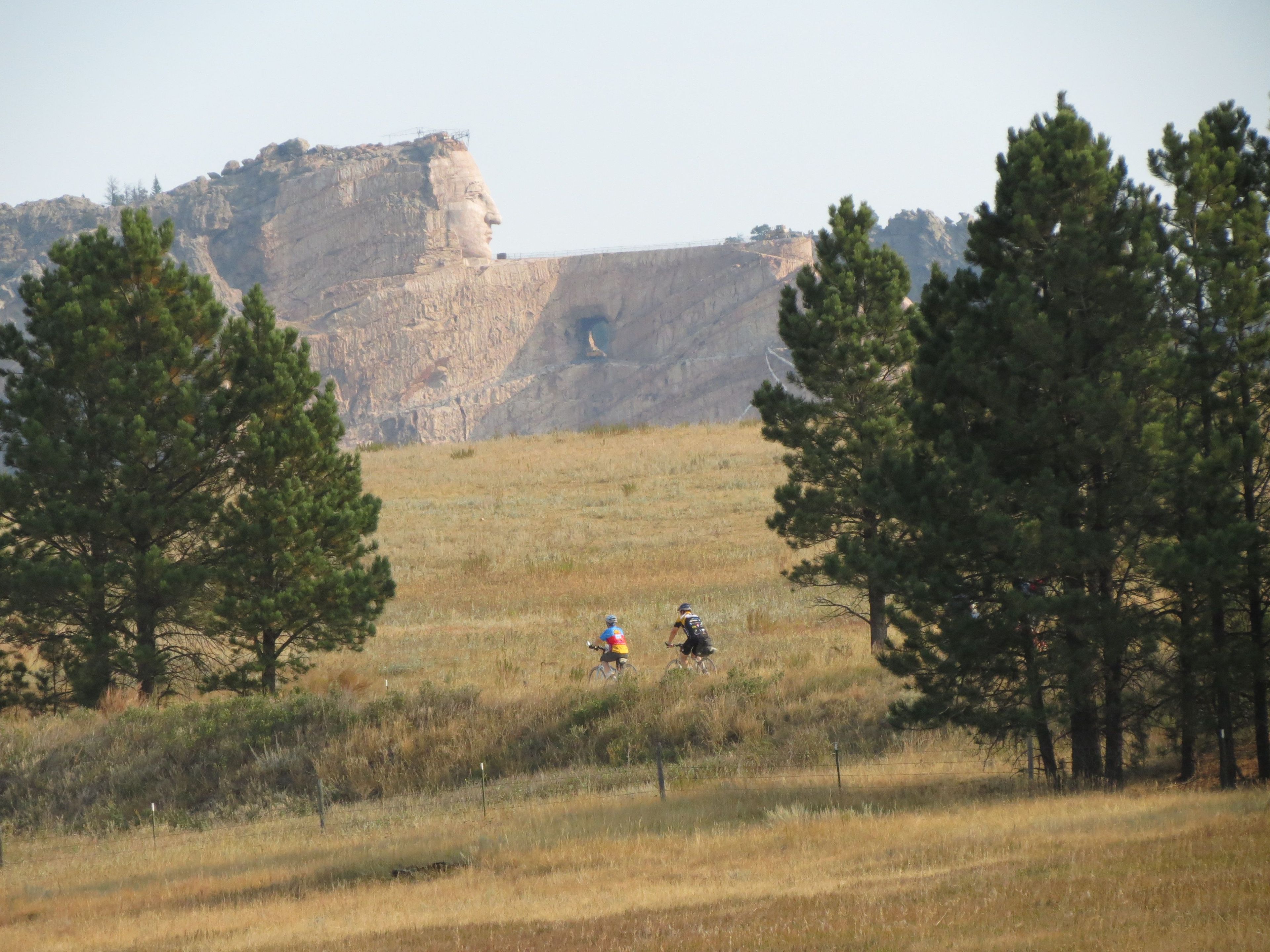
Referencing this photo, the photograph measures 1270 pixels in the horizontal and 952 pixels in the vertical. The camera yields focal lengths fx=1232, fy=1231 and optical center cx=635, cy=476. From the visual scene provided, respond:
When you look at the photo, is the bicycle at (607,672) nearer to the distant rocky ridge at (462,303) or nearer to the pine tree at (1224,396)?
the pine tree at (1224,396)

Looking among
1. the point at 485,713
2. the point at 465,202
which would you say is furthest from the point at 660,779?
the point at 465,202

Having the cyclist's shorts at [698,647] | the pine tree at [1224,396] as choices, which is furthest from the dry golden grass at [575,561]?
the pine tree at [1224,396]

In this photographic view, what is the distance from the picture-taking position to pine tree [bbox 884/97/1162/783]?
→ 13.8 meters

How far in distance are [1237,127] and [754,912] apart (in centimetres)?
1127

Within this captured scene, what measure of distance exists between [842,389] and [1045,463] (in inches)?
340

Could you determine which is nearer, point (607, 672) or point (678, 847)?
point (678, 847)

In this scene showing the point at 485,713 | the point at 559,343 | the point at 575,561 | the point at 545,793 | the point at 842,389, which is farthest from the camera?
the point at 559,343

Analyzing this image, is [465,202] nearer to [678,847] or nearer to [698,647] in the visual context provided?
[698,647]

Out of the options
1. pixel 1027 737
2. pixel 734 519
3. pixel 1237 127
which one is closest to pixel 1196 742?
pixel 1027 737

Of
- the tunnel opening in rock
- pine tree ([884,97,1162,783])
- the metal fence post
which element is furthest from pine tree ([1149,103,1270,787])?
the tunnel opening in rock

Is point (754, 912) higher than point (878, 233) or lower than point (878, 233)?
lower

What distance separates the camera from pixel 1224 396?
14.8 m

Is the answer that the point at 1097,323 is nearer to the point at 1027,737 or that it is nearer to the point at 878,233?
the point at 1027,737

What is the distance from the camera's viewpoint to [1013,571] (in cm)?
1431
